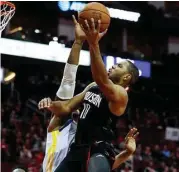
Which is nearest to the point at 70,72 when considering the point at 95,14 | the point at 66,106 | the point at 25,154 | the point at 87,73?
the point at 66,106

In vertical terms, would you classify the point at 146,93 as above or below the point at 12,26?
below

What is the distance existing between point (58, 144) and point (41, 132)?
994 cm

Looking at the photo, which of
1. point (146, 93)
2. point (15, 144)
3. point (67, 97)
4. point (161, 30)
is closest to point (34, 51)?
point (15, 144)

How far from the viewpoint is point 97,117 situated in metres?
4.30

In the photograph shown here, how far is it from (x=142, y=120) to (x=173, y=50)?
5.57 meters

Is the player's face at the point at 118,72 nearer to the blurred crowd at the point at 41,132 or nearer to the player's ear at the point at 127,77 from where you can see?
the player's ear at the point at 127,77

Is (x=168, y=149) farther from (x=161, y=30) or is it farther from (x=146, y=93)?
(x=161, y=30)

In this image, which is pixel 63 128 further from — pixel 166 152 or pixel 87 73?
pixel 87 73

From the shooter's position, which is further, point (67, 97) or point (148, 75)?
point (148, 75)

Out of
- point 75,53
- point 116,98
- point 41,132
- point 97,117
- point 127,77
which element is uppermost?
point 75,53

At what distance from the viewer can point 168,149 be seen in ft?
57.2

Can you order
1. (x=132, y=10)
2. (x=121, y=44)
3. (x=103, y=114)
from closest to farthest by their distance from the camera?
(x=103, y=114), (x=132, y=10), (x=121, y=44)

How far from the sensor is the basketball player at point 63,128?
4539 mm

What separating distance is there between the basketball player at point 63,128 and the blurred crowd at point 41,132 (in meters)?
6.41
